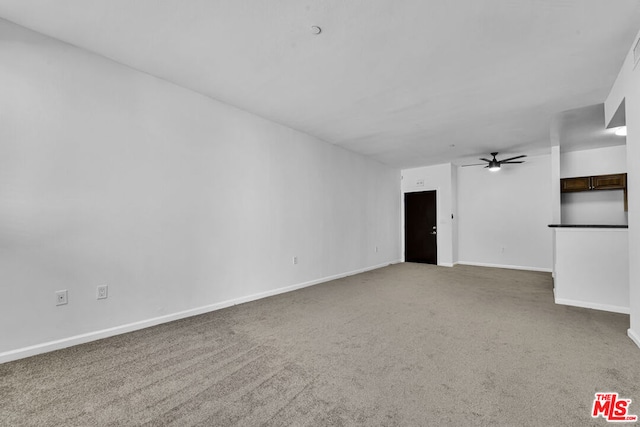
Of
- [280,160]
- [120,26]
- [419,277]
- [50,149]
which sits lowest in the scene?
[419,277]

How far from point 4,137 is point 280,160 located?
9.76ft

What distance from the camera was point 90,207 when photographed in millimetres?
2674

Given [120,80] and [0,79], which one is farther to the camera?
[120,80]

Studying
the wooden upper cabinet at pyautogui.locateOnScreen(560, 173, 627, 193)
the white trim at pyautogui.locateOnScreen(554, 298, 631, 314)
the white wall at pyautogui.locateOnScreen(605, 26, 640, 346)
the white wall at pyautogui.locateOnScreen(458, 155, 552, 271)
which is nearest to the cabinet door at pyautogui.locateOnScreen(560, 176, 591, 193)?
the wooden upper cabinet at pyautogui.locateOnScreen(560, 173, 627, 193)

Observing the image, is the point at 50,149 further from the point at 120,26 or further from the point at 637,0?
the point at 637,0

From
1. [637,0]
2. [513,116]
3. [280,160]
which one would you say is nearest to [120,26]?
[280,160]

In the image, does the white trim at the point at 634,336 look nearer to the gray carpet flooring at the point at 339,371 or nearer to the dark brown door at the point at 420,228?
the gray carpet flooring at the point at 339,371

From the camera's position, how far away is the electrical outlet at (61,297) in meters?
2.48

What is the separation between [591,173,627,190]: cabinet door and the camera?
544 centimetres

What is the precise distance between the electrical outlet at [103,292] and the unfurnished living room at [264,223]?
0.02 metres

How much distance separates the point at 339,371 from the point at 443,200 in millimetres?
6240

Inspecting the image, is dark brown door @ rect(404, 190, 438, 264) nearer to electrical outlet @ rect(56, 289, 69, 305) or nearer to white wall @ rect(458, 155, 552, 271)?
white wall @ rect(458, 155, 552, 271)

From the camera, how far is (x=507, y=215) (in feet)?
22.6

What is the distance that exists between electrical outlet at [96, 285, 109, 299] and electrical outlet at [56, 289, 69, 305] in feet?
0.76
